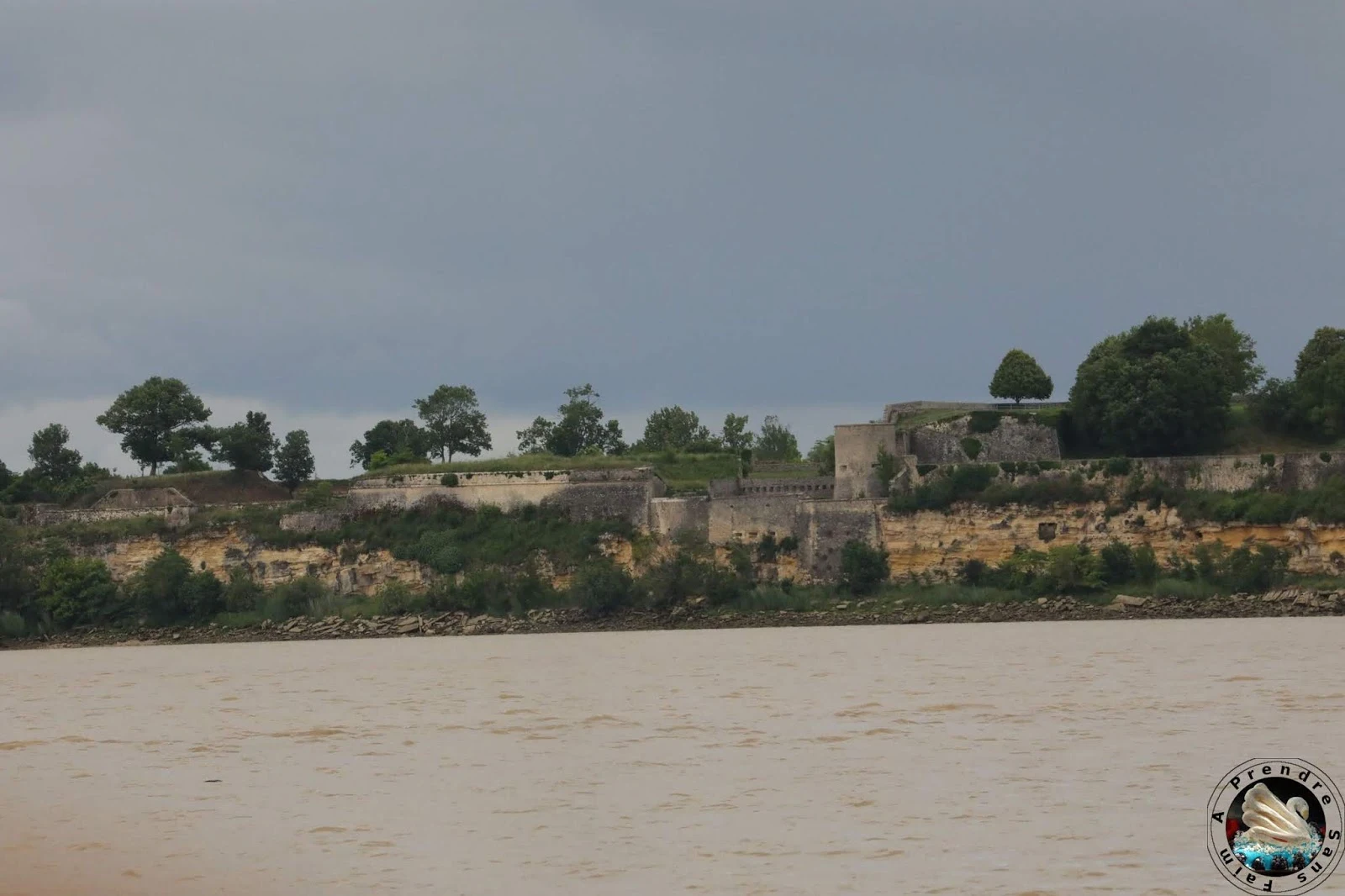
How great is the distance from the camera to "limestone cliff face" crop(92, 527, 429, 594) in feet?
161

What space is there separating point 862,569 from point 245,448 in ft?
80.5

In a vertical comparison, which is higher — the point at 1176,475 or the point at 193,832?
the point at 1176,475

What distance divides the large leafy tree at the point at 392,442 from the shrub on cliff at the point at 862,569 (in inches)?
876

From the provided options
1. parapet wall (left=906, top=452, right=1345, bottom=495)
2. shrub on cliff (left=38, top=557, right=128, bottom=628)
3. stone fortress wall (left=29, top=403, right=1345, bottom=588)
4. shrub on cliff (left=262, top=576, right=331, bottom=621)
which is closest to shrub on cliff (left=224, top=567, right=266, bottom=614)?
shrub on cliff (left=262, top=576, right=331, bottom=621)

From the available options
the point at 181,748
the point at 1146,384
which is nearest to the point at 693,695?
the point at 181,748

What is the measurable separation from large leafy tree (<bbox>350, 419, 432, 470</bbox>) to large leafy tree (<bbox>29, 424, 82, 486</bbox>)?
406 inches

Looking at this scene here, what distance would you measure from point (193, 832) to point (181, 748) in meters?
5.82

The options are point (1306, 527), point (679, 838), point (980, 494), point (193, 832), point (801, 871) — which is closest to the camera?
point (801, 871)

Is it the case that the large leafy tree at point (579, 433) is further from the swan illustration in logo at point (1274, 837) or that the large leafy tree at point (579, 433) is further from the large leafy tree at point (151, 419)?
the swan illustration in logo at point (1274, 837)

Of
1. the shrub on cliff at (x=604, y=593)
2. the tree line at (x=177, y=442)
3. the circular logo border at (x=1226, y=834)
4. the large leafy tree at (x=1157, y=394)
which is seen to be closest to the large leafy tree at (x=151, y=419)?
the tree line at (x=177, y=442)

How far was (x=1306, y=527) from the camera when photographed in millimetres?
40812

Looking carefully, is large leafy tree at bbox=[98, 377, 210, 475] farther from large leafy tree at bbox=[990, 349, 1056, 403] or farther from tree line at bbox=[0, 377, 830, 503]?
large leafy tree at bbox=[990, 349, 1056, 403]

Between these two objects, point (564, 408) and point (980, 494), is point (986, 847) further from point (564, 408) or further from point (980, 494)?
point (564, 408)

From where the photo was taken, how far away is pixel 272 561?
164 ft
